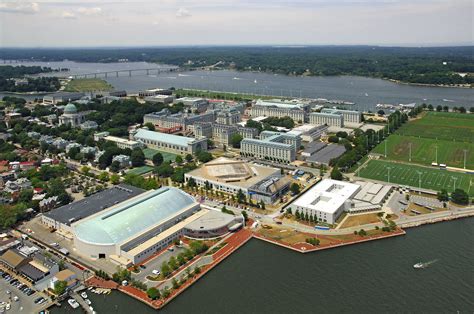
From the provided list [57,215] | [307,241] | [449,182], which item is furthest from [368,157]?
[57,215]

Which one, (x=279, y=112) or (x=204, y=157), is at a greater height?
(x=279, y=112)

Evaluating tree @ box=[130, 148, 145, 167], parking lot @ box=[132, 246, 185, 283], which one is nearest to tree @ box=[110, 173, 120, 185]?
tree @ box=[130, 148, 145, 167]

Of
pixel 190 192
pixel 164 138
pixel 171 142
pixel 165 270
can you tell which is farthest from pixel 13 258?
pixel 164 138

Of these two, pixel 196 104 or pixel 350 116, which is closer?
pixel 350 116

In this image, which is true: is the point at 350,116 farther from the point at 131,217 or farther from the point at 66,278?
the point at 66,278

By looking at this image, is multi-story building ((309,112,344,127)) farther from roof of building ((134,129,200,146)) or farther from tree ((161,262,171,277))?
tree ((161,262,171,277))

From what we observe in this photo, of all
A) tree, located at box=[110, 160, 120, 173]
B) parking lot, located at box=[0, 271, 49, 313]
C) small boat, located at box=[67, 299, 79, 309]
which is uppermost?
tree, located at box=[110, 160, 120, 173]
